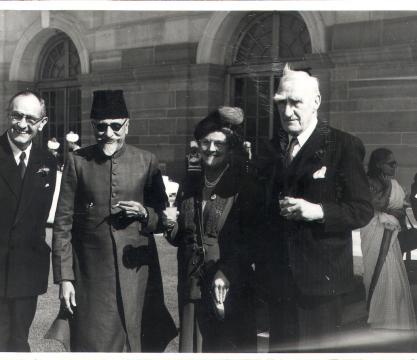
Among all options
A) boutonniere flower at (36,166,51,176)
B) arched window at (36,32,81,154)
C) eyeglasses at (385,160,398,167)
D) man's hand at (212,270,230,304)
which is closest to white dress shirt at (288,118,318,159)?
man's hand at (212,270,230,304)

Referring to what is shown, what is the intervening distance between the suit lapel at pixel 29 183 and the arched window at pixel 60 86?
68 centimetres

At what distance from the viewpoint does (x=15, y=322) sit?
2779 millimetres

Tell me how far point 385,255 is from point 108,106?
6.80 feet

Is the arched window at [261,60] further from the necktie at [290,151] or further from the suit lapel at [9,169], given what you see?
the suit lapel at [9,169]

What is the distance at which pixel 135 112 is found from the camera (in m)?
3.77

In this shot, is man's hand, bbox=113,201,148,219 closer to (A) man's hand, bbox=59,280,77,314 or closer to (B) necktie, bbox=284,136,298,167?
(A) man's hand, bbox=59,280,77,314

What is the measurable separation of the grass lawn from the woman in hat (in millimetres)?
875

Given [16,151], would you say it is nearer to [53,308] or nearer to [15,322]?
[15,322]

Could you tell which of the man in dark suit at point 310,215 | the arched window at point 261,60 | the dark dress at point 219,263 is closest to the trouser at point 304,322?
the man in dark suit at point 310,215

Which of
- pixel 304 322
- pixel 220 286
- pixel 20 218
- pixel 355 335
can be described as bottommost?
pixel 355 335

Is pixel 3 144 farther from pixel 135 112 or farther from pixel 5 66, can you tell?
pixel 5 66

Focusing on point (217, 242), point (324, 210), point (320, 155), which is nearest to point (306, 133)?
point (320, 155)

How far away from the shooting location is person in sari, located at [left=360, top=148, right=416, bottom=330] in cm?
333

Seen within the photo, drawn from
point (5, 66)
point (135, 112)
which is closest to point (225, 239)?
point (135, 112)
